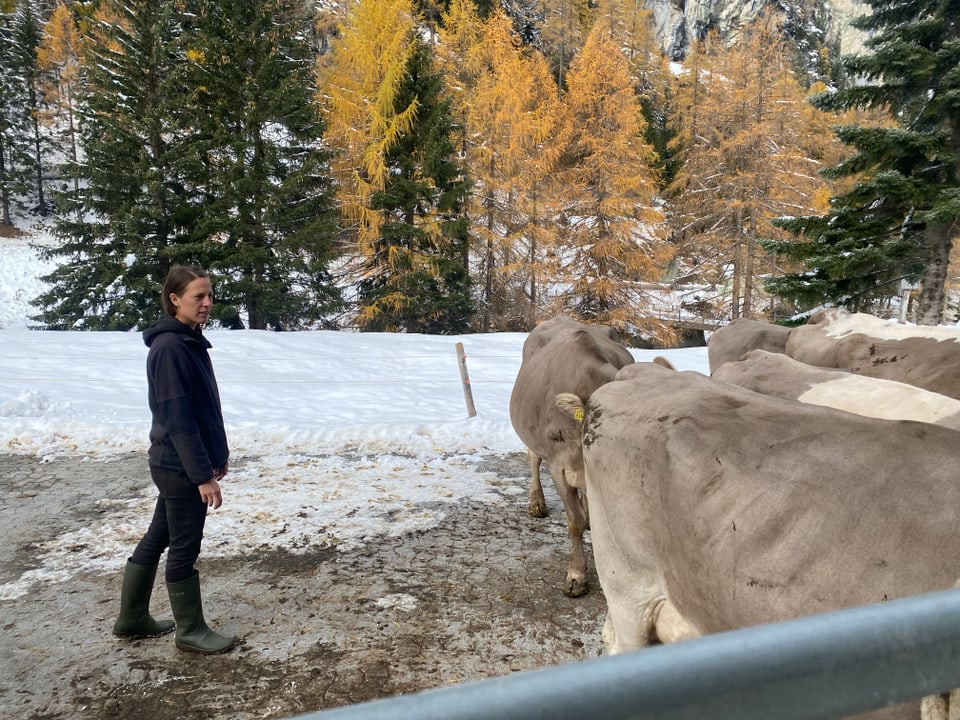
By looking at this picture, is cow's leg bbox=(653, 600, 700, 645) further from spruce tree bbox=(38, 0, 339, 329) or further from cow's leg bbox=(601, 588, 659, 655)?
spruce tree bbox=(38, 0, 339, 329)

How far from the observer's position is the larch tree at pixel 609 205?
2098cm

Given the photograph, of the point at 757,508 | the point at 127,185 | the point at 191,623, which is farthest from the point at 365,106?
the point at 757,508

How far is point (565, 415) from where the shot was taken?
442cm

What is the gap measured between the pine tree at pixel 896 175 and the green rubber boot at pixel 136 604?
10646 mm

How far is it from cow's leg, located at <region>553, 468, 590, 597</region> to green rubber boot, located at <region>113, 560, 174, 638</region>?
2.58 m

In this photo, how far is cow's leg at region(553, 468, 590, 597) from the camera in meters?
4.16

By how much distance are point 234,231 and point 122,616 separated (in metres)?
15.9

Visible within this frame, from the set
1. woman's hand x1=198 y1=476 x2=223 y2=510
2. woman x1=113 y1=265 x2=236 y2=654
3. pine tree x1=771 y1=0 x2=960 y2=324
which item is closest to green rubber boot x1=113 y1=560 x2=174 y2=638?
woman x1=113 y1=265 x2=236 y2=654

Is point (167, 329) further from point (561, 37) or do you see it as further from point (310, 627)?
point (561, 37)

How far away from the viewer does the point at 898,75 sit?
10797mm

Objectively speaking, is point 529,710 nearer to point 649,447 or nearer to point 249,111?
point 649,447

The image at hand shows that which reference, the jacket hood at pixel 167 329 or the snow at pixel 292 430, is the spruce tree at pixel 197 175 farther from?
the jacket hood at pixel 167 329

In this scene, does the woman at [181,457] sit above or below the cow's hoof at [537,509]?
above

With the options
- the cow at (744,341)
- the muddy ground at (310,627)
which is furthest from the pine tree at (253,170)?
the cow at (744,341)
